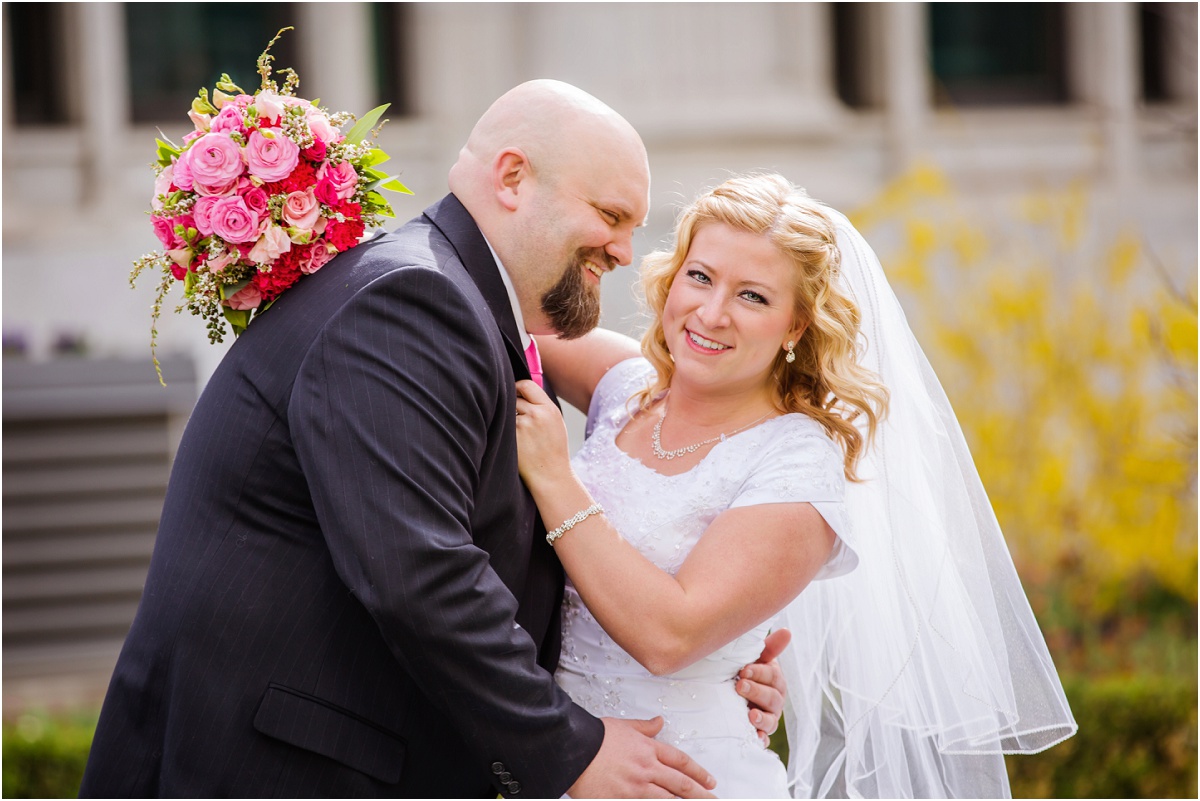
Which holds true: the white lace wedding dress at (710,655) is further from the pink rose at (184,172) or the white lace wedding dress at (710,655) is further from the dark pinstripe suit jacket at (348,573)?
the pink rose at (184,172)

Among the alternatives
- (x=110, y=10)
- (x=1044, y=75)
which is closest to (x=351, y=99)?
(x=110, y=10)

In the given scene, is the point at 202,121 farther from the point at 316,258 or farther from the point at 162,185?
the point at 316,258

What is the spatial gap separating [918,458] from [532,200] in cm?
128

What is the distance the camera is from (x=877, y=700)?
10.6 feet

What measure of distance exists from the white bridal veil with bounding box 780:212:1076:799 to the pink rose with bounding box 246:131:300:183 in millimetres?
1401

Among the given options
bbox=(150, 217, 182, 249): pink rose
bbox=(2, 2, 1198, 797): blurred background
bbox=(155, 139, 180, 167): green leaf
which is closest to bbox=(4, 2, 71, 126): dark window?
bbox=(2, 2, 1198, 797): blurred background

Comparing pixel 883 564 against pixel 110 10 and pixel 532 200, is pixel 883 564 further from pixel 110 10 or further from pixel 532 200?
pixel 110 10

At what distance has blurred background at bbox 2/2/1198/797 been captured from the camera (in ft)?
24.1

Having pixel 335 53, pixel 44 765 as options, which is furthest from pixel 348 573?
pixel 335 53

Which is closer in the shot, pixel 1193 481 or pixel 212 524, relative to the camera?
pixel 212 524

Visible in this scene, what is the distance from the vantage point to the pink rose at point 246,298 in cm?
261

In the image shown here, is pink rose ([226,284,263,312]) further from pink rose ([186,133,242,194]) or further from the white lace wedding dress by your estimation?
the white lace wedding dress

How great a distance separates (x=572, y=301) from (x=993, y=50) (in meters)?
8.03

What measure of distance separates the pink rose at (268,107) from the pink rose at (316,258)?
300mm
